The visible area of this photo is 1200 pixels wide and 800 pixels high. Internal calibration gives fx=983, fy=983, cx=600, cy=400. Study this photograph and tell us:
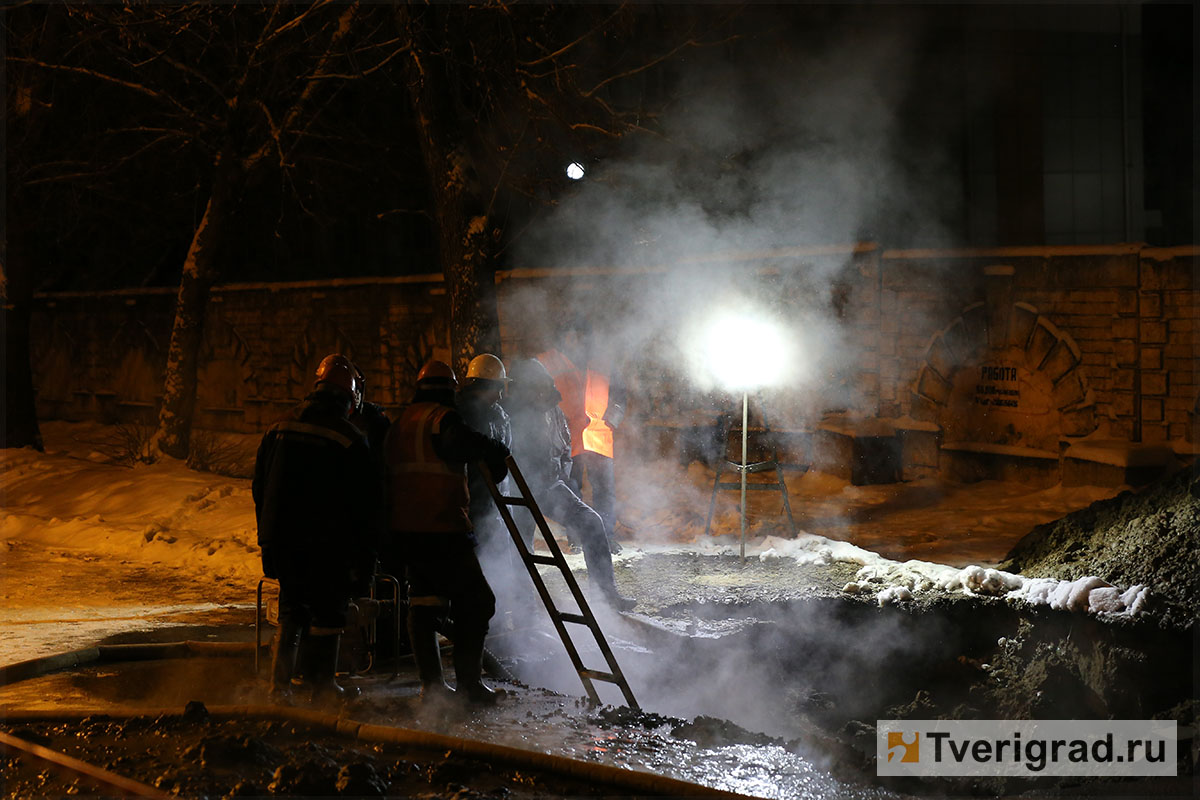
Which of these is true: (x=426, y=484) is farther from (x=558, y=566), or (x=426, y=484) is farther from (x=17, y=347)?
(x=17, y=347)

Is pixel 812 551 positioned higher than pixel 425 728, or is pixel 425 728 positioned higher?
pixel 812 551

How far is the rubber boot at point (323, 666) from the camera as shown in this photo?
17.9 ft

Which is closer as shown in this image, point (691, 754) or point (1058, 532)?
point (691, 754)

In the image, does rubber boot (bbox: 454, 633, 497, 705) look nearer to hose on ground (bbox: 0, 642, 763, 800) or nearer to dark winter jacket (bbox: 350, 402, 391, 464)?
hose on ground (bbox: 0, 642, 763, 800)

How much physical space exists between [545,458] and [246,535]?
A: 454 cm

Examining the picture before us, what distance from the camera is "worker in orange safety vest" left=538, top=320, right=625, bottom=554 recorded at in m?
9.54

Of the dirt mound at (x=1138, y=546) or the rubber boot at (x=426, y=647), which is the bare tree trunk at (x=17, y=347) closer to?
the rubber boot at (x=426, y=647)

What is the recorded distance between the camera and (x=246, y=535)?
10.3 metres

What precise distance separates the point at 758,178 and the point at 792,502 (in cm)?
555

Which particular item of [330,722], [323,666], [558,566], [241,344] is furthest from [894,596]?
[241,344]

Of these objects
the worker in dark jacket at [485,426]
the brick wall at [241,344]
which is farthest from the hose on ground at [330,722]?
the brick wall at [241,344]

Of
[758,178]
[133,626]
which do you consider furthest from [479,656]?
[758,178]

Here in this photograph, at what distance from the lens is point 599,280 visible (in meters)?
14.4

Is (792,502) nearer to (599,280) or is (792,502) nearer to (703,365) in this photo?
(703,365)
